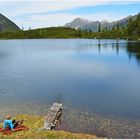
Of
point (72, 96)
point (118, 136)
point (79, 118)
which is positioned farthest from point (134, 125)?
point (72, 96)

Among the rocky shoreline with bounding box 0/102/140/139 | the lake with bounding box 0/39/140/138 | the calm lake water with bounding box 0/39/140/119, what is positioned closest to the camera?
the rocky shoreline with bounding box 0/102/140/139

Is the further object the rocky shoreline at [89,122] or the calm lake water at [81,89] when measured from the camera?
the calm lake water at [81,89]

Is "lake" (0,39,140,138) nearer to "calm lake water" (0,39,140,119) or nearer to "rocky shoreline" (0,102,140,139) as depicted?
"calm lake water" (0,39,140,119)

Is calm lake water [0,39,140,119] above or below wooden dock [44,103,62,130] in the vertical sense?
below

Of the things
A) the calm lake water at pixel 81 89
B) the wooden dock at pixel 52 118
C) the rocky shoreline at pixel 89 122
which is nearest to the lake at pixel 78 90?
the calm lake water at pixel 81 89

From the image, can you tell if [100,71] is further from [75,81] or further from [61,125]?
[61,125]

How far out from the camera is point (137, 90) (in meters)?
61.0

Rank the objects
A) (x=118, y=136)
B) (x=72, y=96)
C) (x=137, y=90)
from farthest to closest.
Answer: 1. (x=137, y=90)
2. (x=72, y=96)
3. (x=118, y=136)

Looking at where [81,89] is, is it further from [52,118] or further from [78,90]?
[52,118]

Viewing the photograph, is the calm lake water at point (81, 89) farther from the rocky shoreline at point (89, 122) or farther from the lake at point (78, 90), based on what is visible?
the rocky shoreline at point (89, 122)

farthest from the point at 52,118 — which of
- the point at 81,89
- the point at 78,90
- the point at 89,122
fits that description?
the point at 81,89

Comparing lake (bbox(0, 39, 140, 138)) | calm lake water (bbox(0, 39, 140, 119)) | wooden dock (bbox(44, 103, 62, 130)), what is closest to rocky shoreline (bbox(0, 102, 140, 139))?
lake (bbox(0, 39, 140, 138))

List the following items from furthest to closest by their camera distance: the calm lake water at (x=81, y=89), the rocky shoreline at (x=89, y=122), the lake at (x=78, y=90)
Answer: the calm lake water at (x=81, y=89) < the lake at (x=78, y=90) < the rocky shoreline at (x=89, y=122)

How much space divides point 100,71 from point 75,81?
62.1 ft
